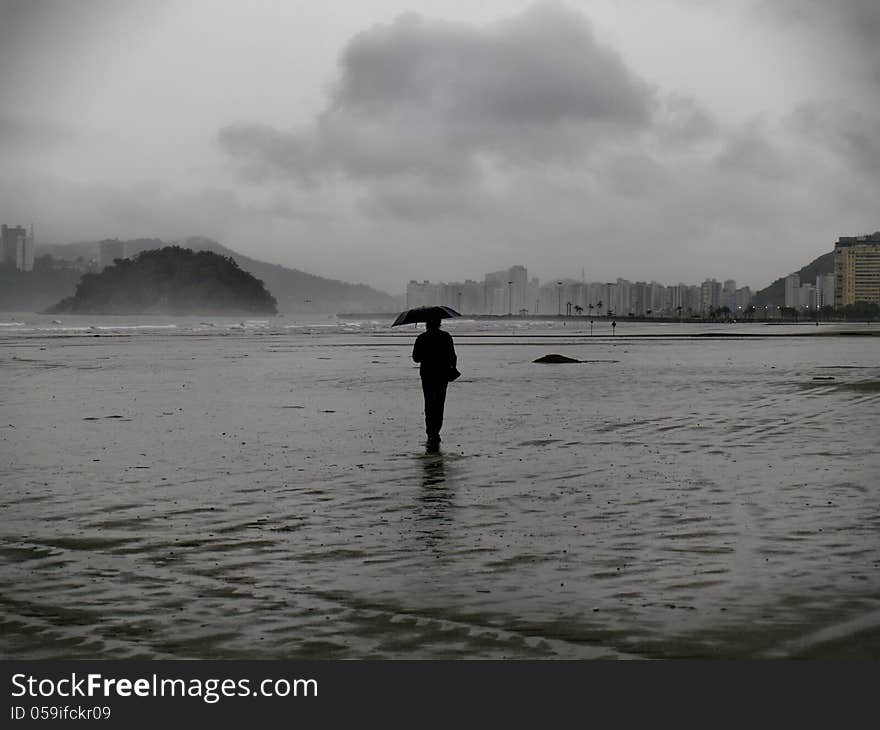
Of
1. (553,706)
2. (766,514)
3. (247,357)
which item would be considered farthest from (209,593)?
(247,357)

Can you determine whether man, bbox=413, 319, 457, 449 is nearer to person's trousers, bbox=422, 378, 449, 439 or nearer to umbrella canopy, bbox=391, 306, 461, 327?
person's trousers, bbox=422, 378, 449, 439

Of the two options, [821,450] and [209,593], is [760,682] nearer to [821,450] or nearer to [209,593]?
[209,593]

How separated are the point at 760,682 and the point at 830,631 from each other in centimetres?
110

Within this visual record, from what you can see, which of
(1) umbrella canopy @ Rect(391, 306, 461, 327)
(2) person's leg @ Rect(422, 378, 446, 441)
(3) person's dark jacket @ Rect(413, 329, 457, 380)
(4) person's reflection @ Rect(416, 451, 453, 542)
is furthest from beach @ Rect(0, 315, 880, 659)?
(1) umbrella canopy @ Rect(391, 306, 461, 327)

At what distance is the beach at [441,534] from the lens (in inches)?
239

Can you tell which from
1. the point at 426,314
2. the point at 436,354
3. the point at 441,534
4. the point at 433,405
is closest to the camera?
the point at 441,534

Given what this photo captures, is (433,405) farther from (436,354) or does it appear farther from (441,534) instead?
(441,534)

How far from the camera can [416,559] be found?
8.03 meters

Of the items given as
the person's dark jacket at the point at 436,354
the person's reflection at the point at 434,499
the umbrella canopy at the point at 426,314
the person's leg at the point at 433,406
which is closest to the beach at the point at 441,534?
the person's reflection at the point at 434,499

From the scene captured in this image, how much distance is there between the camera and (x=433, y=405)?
1459 cm

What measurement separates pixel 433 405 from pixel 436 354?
0.78 m

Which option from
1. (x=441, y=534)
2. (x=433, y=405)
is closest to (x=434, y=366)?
(x=433, y=405)

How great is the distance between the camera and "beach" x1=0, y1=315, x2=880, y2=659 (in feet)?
20.0

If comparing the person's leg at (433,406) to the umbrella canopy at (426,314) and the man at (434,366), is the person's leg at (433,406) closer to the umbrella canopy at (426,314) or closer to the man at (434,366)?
the man at (434,366)
